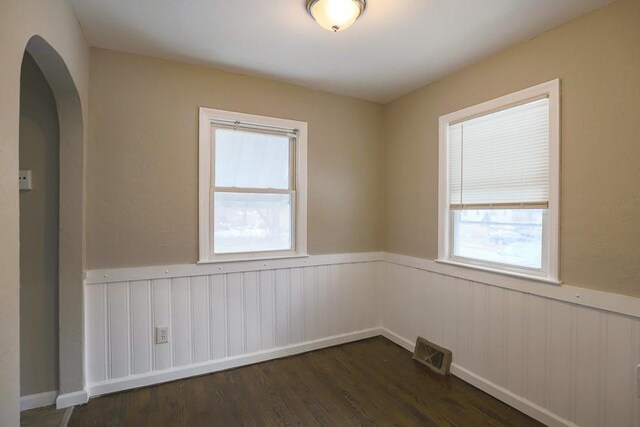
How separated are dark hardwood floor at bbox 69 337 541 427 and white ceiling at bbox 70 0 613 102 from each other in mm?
2446

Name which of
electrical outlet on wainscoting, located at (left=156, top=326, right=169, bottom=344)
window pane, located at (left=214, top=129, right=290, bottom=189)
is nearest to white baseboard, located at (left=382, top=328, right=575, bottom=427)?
window pane, located at (left=214, top=129, right=290, bottom=189)

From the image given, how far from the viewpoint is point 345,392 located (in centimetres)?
230

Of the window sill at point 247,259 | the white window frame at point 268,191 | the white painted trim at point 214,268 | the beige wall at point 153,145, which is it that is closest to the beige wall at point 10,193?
the beige wall at point 153,145

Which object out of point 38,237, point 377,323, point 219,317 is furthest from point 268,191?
point 377,323

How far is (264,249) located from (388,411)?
156cm

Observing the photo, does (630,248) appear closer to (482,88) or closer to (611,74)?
(611,74)

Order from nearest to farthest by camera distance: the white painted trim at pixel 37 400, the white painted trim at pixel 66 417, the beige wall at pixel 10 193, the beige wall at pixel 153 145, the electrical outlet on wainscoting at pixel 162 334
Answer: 1. the beige wall at pixel 10 193
2. the white painted trim at pixel 66 417
3. the white painted trim at pixel 37 400
4. the beige wall at pixel 153 145
5. the electrical outlet on wainscoting at pixel 162 334

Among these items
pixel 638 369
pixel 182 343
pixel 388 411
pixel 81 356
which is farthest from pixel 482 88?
pixel 81 356

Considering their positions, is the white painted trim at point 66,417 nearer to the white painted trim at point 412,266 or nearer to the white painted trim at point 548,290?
the white painted trim at point 412,266

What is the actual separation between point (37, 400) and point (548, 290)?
11.0ft

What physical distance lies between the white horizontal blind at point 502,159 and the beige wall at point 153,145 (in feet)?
4.09

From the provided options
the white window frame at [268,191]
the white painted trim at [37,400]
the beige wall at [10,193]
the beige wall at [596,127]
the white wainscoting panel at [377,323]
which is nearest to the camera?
the beige wall at [10,193]

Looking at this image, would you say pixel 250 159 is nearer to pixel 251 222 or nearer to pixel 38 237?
pixel 251 222

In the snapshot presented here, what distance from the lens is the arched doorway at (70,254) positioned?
2.05 metres
